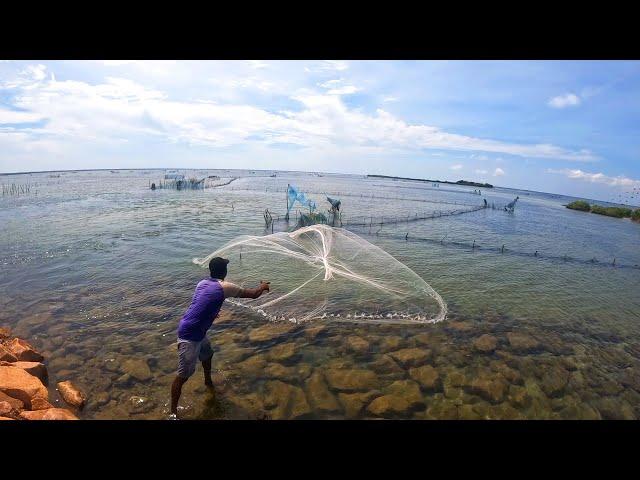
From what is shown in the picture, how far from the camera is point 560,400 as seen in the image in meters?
6.61

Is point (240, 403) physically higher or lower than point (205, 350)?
lower

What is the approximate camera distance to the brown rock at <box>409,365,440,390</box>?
6.62 m

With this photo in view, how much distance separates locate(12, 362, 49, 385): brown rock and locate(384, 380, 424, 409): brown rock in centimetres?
624

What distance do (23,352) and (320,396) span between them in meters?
5.70

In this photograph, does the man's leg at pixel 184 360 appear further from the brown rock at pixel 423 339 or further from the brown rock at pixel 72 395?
the brown rock at pixel 423 339

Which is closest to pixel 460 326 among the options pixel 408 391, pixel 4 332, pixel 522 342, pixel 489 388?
pixel 522 342

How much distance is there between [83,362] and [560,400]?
31.0 ft

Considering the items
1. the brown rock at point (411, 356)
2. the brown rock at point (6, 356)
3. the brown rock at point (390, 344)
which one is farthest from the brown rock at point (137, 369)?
the brown rock at point (411, 356)

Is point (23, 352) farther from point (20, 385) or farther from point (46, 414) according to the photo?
point (46, 414)

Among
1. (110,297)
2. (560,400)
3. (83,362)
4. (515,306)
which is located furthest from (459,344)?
(110,297)

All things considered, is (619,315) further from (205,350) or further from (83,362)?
(83,362)

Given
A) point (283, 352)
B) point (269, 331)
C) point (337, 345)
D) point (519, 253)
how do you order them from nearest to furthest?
1. point (283, 352)
2. point (337, 345)
3. point (269, 331)
4. point (519, 253)

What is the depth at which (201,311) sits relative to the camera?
499cm
